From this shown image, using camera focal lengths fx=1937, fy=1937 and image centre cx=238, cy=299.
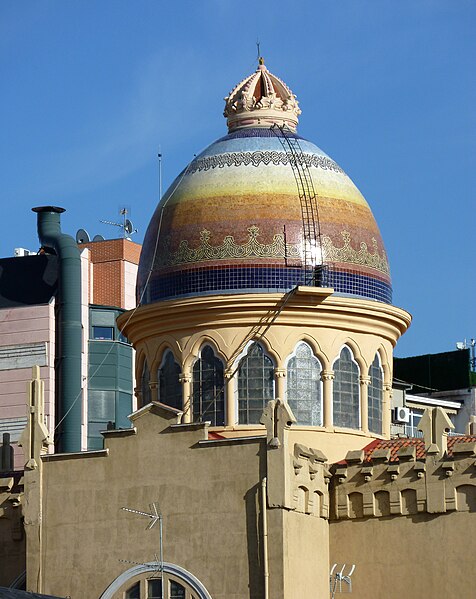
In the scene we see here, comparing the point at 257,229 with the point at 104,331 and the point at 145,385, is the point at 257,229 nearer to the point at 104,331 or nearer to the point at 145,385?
the point at 145,385

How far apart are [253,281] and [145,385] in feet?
13.0

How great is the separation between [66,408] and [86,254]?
6438 millimetres

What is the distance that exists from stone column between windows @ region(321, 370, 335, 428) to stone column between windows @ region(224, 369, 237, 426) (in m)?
2.02

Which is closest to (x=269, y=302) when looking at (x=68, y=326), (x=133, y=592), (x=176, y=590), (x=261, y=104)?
(x=261, y=104)

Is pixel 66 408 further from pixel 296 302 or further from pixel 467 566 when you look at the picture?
pixel 467 566

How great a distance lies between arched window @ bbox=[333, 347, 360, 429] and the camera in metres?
A: 43.9

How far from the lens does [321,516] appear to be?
41.5m

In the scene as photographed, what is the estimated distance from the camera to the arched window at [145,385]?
45.5m

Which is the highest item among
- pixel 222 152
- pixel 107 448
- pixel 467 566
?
pixel 222 152

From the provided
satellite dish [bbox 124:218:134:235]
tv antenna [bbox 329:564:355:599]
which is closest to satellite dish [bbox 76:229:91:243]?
satellite dish [bbox 124:218:134:235]

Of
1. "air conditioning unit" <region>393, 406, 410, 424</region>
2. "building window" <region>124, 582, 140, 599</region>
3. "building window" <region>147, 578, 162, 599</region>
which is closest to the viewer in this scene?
"building window" <region>147, 578, 162, 599</region>

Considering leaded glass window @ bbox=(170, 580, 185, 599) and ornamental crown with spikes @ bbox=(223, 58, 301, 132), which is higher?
ornamental crown with spikes @ bbox=(223, 58, 301, 132)

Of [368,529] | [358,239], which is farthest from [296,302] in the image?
[368,529]

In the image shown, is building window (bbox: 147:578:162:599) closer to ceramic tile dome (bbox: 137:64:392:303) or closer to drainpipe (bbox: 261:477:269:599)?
drainpipe (bbox: 261:477:269:599)
